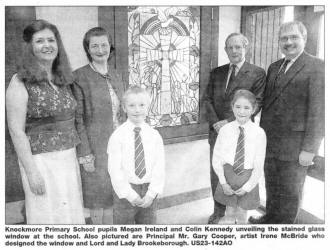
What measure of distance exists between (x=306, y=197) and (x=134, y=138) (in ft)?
3.64

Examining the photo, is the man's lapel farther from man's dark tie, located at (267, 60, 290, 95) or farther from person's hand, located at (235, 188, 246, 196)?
person's hand, located at (235, 188, 246, 196)

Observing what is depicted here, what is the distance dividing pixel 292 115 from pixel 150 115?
2.46 ft

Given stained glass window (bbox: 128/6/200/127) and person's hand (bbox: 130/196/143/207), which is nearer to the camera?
person's hand (bbox: 130/196/143/207)

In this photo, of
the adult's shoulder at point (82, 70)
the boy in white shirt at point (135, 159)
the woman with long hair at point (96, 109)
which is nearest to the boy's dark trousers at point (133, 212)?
the boy in white shirt at point (135, 159)

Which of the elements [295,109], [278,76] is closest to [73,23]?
[278,76]

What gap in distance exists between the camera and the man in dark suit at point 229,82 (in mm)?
1516

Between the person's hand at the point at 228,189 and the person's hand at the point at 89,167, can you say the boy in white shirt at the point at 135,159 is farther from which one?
the person's hand at the point at 228,189

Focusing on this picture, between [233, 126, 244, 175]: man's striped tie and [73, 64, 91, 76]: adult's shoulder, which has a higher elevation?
[73, 64, 91, 76]: adult's shoulder

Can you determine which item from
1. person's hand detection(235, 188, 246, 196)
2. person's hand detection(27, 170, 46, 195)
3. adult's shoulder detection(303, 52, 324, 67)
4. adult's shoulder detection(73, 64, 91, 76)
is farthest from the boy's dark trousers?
adult's shoulder detection(303, 52, 324, 67)

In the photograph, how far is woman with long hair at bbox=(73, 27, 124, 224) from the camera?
55.4 inches

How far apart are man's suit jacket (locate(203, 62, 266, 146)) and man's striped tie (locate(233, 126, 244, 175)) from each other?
0.39ft

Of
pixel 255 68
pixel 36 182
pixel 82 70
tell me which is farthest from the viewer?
pixel 255 68

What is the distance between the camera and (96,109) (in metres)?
1.43

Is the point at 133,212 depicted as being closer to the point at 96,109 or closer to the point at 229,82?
the point at 96,109
